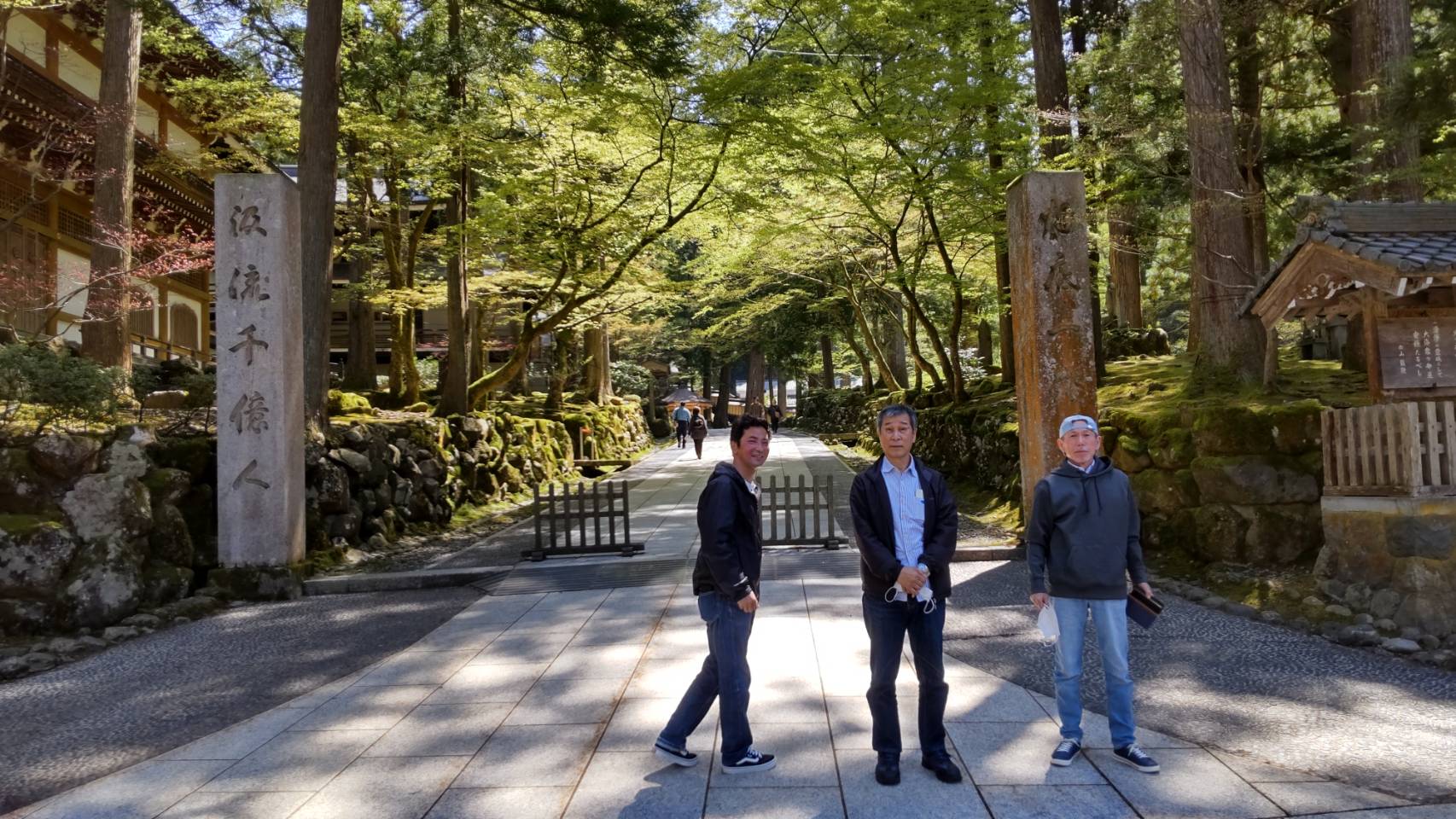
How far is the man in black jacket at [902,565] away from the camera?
12.2 feet

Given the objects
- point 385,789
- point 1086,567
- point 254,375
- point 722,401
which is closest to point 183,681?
point 385,789

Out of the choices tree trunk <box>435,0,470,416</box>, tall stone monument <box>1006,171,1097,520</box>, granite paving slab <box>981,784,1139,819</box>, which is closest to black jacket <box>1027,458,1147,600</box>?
granite paving slab <box>981,784,1139,819</box>

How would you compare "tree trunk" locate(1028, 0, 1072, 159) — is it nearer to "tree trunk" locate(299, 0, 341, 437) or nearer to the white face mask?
"tree trunk" locate(299, 0, 341, 437)

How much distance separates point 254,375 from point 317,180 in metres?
2.99

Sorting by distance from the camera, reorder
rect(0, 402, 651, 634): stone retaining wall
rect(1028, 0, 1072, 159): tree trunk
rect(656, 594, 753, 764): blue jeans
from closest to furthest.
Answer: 1. rect(656, 594, 753, 764): blue jeans
2. rect(0, 402, 651, 634): stone retaining wall
3. rect(1028, 0, 1072, 159): tree trunk

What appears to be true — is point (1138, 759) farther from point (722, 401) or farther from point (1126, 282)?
point (722, 401)

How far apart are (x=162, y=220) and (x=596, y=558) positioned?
14139 mm

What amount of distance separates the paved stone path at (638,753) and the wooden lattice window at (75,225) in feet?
42.2

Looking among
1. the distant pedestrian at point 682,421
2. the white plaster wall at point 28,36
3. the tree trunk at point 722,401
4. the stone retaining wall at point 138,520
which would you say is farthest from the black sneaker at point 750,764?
the tree trunk at point 722,401

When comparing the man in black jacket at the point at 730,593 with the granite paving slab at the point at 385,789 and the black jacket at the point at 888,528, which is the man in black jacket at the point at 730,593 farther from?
the granite paving slab at the point at 385,789

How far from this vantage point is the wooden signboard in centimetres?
685

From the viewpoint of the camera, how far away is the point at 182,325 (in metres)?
20.1

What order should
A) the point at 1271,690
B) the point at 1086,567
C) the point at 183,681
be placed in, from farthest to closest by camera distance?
the point at 183,681, the point at 1271,690, the point at 1086,567

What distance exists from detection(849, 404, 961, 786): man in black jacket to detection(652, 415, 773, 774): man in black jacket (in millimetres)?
476
